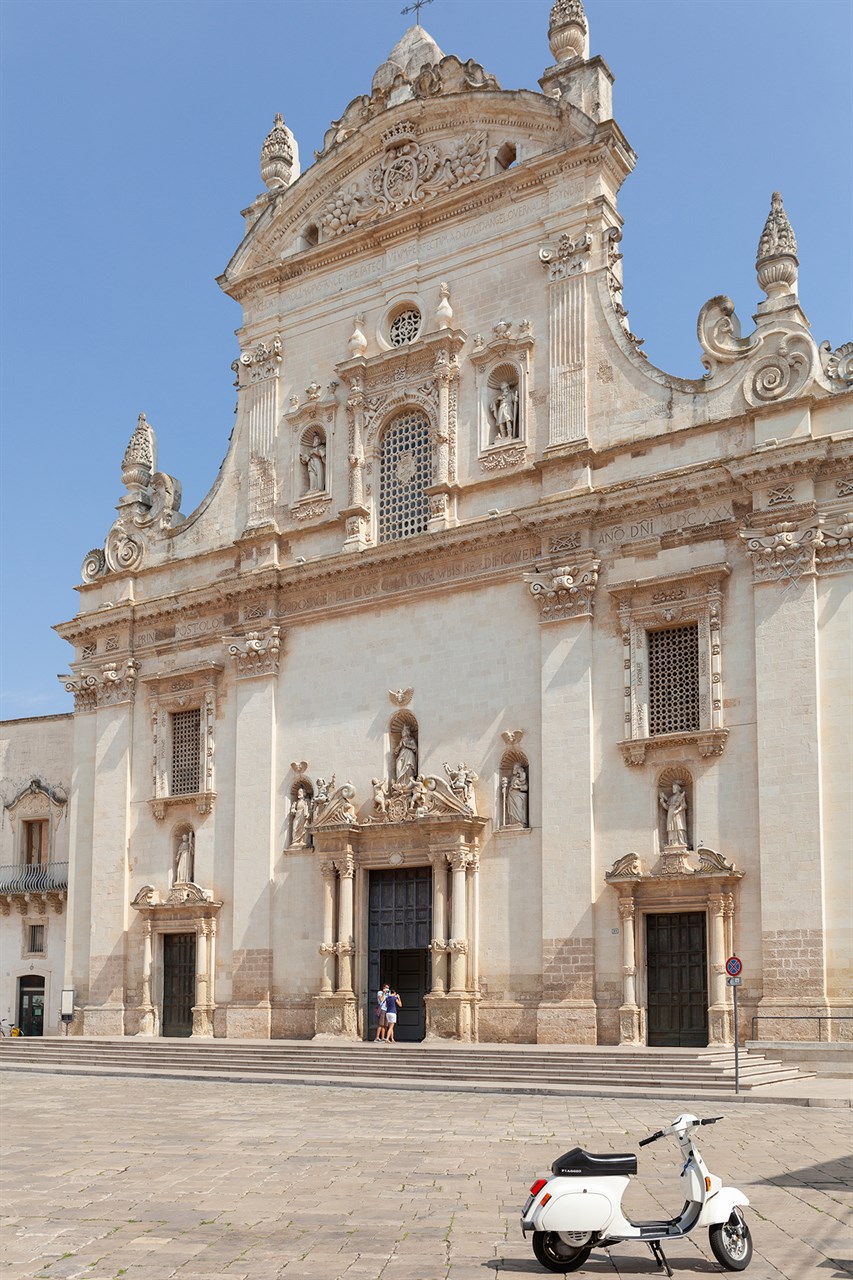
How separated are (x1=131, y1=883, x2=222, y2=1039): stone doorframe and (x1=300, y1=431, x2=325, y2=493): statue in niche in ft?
34.5

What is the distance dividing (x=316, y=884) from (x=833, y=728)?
506 inches

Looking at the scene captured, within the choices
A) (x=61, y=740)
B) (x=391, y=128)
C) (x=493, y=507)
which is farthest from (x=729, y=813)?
(x=61, y=740)

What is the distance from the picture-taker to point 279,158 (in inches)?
1479

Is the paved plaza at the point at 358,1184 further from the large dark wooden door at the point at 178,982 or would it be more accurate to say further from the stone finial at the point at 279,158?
the stone finial at the point at 279,158

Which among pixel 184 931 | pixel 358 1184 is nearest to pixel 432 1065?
pixel 184 931

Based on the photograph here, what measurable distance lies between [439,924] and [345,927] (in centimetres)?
271

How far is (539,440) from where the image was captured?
3044 cm

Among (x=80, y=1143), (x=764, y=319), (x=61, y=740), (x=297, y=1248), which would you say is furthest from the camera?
(x=61, y=740)

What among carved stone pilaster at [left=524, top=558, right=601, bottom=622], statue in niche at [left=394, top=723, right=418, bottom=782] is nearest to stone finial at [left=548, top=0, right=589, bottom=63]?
carved stone pilaster at [left=524, top=558, right=601, bottom=622]

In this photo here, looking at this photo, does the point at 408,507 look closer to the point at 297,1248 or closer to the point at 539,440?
the point at 539,440

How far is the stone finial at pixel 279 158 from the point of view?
1471 inches

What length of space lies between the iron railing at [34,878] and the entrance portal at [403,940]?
12.2 metres

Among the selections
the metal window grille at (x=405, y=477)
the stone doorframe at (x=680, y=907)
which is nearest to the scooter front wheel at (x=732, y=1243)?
the stone doorframe at (x=680, y=907)

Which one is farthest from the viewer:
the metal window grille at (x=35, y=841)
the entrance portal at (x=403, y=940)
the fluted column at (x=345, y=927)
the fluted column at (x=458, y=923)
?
the metal window grille at (x=35, y=841)
